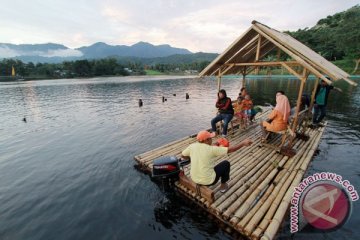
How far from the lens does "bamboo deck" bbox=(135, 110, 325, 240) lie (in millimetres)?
5370

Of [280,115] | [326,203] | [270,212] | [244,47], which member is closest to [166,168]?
[270,212]

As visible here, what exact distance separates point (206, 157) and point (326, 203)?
2.89 metres

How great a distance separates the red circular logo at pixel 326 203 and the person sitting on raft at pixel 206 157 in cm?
191

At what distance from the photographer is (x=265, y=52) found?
12.8 metres

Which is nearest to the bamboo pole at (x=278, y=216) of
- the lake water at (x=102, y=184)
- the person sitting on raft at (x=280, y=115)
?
the lake water at (x=102, y=184)

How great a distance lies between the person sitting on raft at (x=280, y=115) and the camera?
8825 mm

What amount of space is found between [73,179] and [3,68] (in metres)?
158

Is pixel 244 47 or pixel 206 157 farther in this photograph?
pixel 244 47

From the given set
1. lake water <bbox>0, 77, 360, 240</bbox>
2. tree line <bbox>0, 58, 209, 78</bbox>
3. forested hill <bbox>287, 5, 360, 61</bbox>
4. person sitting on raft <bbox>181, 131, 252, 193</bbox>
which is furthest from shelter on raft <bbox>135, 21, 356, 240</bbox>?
tree line <bbox>0, 58, 209, 78</bbox>

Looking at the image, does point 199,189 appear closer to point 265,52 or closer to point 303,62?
point 303,62

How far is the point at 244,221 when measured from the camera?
17.6ft

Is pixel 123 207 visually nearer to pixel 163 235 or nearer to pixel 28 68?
pixel 163 235

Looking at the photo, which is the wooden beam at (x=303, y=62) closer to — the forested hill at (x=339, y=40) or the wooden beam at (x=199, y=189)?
the wooden beam at (x=199, y=189)

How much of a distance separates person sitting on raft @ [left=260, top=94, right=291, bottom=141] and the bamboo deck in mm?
1321
